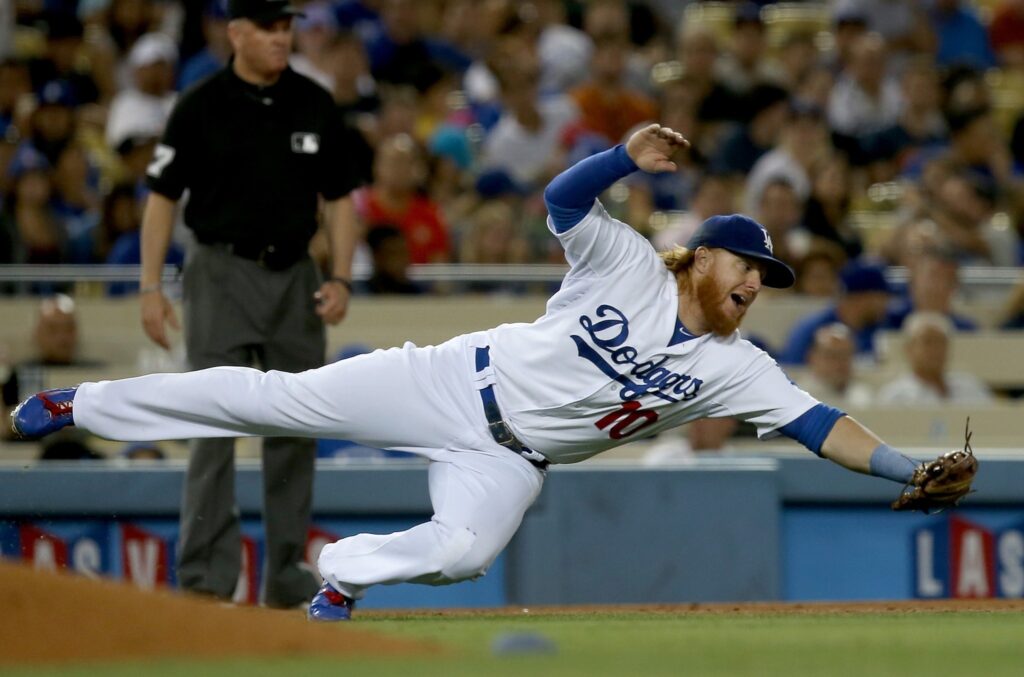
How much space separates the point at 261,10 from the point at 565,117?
549cm

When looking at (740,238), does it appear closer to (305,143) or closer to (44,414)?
(305,143)

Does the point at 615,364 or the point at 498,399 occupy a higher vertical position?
the point at 615,364

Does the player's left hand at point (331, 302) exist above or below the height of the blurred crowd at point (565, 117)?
below

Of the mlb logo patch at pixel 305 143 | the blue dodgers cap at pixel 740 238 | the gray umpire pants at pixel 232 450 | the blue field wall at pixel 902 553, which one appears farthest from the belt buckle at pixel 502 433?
the blue field wall at pixel 902 553

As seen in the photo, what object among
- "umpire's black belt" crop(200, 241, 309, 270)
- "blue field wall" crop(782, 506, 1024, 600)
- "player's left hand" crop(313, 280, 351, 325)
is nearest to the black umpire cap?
"umpire's black belt" crop(200, 241, 309, 270)

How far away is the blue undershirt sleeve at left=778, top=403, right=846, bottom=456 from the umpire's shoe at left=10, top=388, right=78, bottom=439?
2422 millimetres

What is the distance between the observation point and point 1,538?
7.78 metres

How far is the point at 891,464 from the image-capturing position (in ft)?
18.3

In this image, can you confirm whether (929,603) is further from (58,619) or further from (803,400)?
(58,619)

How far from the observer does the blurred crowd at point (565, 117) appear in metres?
10.5

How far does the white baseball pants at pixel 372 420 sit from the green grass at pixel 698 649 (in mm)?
263

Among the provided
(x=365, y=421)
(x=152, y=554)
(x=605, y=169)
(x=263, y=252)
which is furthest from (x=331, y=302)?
(x=152, y=554)

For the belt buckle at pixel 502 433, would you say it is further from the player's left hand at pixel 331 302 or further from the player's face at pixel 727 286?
the player's left hand at pixel 331 302

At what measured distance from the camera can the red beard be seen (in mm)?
5629
